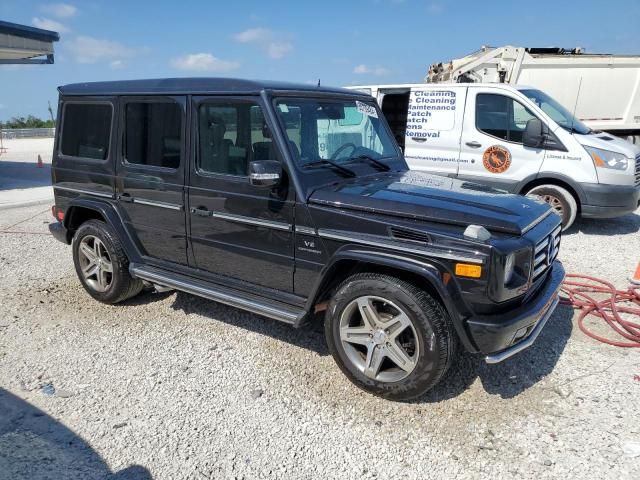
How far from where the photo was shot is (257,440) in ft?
9.41

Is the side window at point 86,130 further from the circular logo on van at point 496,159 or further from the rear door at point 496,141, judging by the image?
the circular logo on van at point 496,159

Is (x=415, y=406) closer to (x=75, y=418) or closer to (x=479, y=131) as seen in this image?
(x=75, y=418)

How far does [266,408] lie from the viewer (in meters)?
3.18

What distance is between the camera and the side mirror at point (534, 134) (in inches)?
273

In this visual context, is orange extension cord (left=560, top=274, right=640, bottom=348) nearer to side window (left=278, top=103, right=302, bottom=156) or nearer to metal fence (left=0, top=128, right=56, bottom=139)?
side window (left=278, top=103, right=302, bottom=156)

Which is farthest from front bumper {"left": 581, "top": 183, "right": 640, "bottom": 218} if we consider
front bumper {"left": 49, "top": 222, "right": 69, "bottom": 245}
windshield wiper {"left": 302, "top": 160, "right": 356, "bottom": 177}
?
front bumper {"left": 49, "top": 222, "right": 69, "bottom": 245}

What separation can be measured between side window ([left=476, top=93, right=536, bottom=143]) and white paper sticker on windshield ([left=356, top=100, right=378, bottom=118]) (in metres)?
3.71

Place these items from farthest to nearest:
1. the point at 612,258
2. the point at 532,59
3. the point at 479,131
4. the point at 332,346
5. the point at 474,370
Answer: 1. the point at 532,59
2. the point at 479,131
3. the point at 612,258
4. the point at 474,370
5. the point at 332,346

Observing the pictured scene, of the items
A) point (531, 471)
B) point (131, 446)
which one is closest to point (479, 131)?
point (531, 471)

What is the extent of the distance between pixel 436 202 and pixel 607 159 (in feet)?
16.7

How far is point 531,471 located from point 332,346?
1.36 m

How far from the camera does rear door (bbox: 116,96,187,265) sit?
3.95 m

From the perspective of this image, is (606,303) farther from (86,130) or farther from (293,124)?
(86,130)

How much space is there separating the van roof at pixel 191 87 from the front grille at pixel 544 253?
6.50 ft
